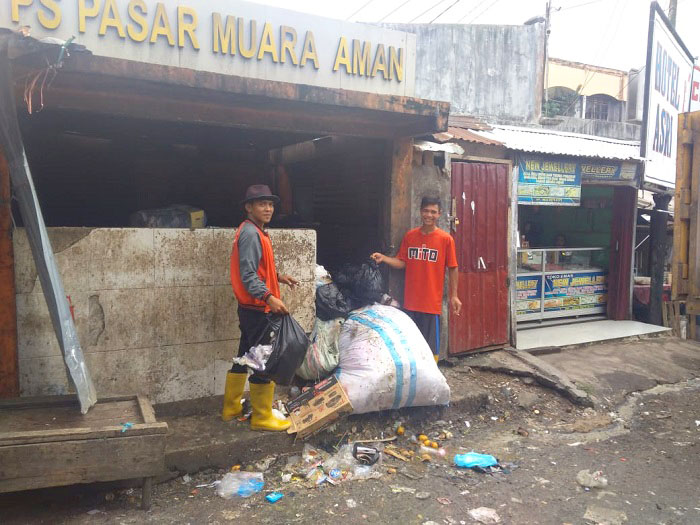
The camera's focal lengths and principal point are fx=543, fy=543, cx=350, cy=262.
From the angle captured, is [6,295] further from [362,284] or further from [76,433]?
[362,284]

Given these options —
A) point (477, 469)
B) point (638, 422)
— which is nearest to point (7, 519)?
point (477, 469)

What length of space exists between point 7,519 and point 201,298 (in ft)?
6.12

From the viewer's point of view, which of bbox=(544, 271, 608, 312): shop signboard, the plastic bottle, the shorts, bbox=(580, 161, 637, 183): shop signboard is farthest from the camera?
bbox=(544, 271, 608, 312): shop signboard

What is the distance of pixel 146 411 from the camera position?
3.44 meters

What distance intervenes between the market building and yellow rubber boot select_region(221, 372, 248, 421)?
36cm

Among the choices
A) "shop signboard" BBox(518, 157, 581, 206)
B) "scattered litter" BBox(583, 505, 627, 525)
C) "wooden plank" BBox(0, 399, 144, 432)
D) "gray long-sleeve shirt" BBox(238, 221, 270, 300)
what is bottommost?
"scattered litter" BBox(583, 505, 627, 525)

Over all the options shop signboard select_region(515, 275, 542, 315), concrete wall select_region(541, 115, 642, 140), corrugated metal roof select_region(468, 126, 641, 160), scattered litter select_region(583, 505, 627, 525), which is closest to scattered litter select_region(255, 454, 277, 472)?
scattered litter select_region(583, 505, 627, 525)

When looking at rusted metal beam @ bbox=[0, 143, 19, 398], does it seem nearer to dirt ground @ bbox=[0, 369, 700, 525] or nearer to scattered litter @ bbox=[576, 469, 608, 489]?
dirt ground @ bbox=[0, 369, 700, 525]

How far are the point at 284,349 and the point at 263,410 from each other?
62 cm

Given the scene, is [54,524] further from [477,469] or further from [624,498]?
[624,498]

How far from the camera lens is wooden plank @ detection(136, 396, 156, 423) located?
331 centimetres

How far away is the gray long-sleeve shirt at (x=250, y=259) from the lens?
3.61 meters

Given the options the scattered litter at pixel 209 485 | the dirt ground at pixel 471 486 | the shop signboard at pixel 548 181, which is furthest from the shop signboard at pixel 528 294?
the scattered litter at pixel 209 485

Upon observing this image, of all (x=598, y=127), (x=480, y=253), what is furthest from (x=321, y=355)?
(x=598, y=127)
